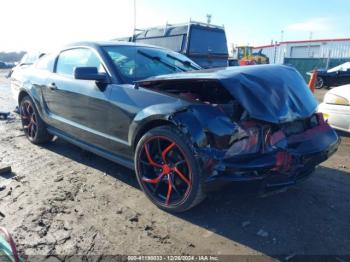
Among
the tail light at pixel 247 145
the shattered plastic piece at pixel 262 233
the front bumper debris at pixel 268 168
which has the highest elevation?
the tail light at pixel 247 145

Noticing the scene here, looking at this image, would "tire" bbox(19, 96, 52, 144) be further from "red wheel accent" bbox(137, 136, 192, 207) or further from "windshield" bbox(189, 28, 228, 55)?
"windshield" bbox(189, 28, 228, 55)

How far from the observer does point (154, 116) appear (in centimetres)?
298

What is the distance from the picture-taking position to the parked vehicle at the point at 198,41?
10398 millimetres

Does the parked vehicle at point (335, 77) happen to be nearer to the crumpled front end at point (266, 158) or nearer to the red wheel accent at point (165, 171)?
the crumpled front end at point (266, 158)

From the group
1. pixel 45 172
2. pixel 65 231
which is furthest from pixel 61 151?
pixel 65 231

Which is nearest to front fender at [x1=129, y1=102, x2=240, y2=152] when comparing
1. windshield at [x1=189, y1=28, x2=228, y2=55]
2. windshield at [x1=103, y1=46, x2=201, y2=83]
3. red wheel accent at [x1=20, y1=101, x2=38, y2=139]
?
windshield at [x1=103, y1=46, x2=201, y2=83]

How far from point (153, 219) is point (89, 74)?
1683mm

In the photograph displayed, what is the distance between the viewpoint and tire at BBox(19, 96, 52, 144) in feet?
16.3

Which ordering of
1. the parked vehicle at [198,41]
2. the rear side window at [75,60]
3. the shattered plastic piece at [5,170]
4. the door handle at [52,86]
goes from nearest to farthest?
the rear side window at [75,60], the shattered plastic piece at [5,170], the door handle at [52,86], the parked vehicle at [198,41]

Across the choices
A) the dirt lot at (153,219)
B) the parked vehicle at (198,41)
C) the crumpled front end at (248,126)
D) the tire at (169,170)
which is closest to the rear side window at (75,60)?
the crumpled front end at (248,126)

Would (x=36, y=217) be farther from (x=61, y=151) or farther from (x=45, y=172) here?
(x=61, y=151)

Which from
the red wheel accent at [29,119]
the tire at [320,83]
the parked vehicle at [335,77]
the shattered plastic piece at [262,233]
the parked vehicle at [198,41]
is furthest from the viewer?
the tire at [320,83]

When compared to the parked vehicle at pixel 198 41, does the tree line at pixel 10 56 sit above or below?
below

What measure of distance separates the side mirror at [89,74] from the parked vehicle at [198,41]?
6.97m
